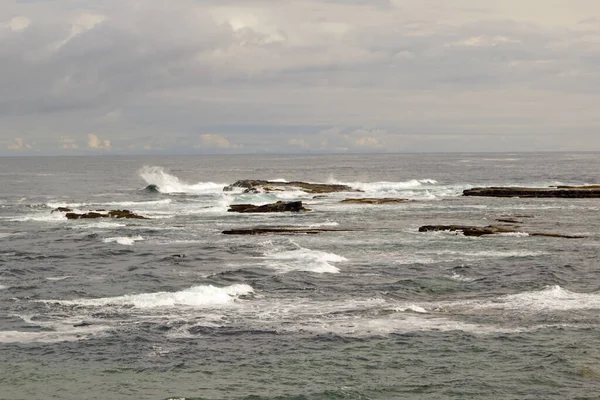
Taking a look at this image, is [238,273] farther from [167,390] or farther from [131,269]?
[167,390]

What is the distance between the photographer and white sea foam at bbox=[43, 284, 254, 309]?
30031 mm

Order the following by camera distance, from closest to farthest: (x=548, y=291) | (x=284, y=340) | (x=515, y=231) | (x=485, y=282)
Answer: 1. (x=284, y=340)
2. (x=548, y=291)
3. (x=485, y=282)
4. (x=515, y=231)

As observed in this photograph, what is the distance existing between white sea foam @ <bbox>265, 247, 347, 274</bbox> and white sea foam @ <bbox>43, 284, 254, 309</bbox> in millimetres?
5752

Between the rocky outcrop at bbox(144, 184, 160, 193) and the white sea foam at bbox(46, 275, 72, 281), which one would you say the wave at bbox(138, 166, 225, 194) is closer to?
the rocky outcrop at bbox(144, 184, 160, 193)

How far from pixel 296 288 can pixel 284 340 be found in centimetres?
837

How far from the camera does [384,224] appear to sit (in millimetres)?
56562

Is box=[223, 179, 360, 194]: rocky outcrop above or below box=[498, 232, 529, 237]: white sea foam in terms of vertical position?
above

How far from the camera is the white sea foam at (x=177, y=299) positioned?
30.0 metres

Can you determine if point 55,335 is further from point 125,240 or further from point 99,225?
point 99,225

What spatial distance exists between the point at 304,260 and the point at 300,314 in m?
11.8

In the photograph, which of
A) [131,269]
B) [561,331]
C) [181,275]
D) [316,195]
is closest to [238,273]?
[181,275]

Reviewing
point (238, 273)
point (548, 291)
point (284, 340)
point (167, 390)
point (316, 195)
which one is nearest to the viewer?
point (167, 390)

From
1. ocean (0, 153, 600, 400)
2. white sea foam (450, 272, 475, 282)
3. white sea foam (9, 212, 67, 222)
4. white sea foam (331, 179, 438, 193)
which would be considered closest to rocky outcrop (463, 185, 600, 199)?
white sea foam (331, 179, 438, 193)

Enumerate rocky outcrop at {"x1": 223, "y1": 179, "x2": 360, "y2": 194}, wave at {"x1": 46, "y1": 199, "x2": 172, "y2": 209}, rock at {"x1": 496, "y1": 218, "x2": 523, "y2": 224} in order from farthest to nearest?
rocky outcrop at {"x1": 223, "y1": 179, "x2": 360, "y2": 194} < wave at {"x1": 46, "y1": 199, "x2": 172, "y2": 209} < rock at {"x1": 496, "y1": 218, "x2": 523, "y2": 224}
